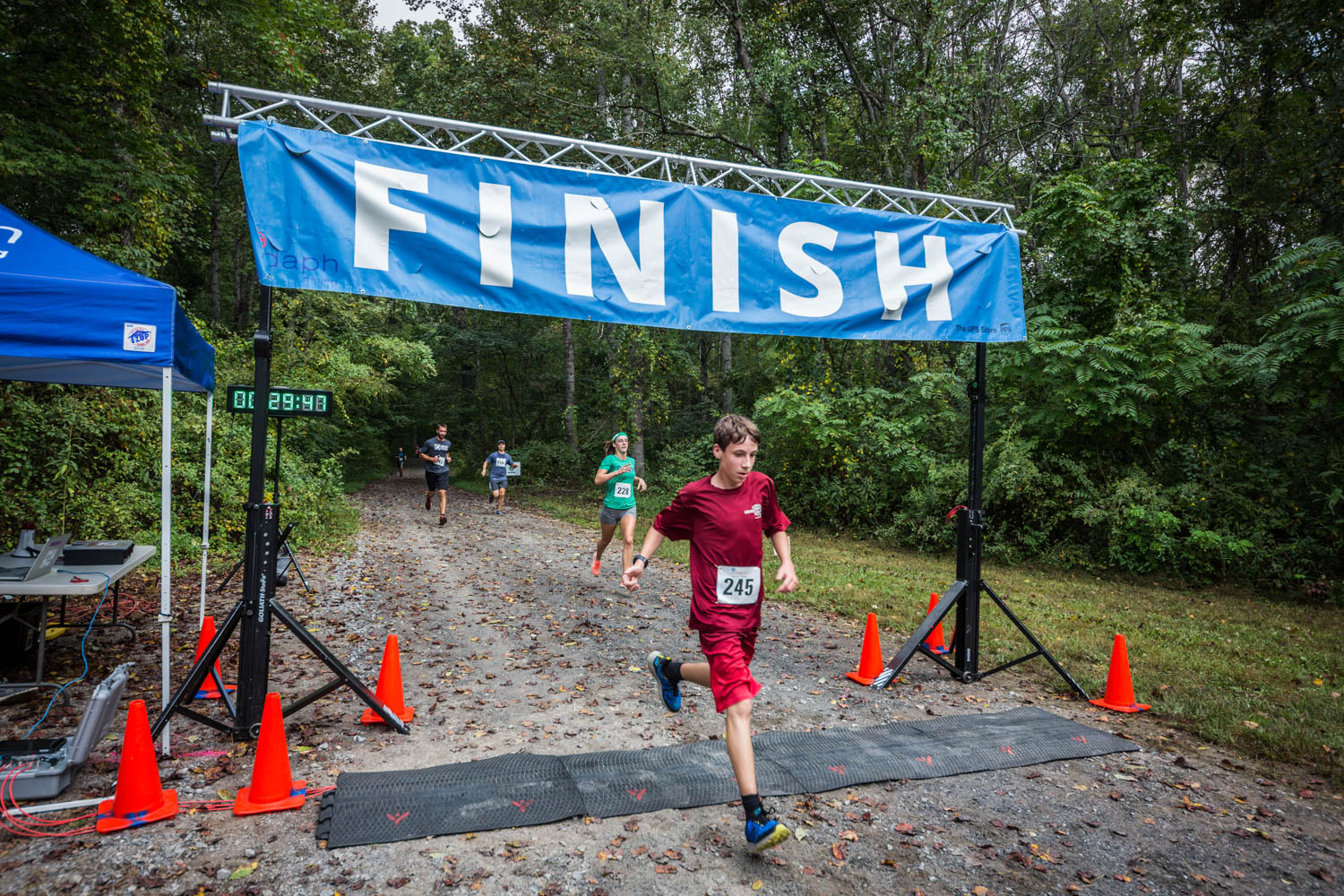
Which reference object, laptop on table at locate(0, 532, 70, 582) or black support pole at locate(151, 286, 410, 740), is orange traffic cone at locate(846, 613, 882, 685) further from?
laptop on table at locate(0, 532, 70, 582)

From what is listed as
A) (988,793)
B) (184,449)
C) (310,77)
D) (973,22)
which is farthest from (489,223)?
(973,22)

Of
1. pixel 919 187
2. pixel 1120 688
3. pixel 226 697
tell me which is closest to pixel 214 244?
pixel 919 187

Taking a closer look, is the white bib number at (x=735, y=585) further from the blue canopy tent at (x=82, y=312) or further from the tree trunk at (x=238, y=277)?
the tree trunk at (x=238, y=277)

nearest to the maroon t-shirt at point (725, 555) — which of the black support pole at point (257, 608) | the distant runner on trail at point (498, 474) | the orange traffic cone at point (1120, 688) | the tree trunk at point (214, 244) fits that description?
the black support pole at point (257, 608)

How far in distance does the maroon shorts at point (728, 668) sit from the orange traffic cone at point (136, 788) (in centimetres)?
290

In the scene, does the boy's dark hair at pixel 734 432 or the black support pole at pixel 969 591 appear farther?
the black support pole at pixel 969 591

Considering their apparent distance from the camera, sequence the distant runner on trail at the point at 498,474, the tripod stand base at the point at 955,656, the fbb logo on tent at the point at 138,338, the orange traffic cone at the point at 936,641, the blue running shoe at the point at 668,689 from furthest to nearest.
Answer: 1. the distant runner on trail at the point at 498,474
2. the orange traffic cone at the point at 936,641
3. the tripod stand base at the point at 955,656
4. the blue running shoe at the point at 668,689
5. the fbb logo on tent at the point at 138,338

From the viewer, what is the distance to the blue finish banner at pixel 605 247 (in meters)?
4.53

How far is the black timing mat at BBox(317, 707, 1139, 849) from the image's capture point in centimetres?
366

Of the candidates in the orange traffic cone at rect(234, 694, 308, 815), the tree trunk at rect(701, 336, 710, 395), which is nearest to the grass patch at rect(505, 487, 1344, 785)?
the orange traffic cone at rect(234, 694, 308, 815)

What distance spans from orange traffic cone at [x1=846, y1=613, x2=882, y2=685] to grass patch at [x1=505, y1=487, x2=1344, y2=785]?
1.05 m

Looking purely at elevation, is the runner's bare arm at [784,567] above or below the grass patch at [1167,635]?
above

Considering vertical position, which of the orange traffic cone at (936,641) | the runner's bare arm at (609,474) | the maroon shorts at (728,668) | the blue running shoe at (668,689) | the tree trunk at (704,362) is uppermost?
the tree trunk at (704,362)

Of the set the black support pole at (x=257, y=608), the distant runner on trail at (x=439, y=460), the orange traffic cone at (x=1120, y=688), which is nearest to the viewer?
the black support pole at (x=257, y=608)
